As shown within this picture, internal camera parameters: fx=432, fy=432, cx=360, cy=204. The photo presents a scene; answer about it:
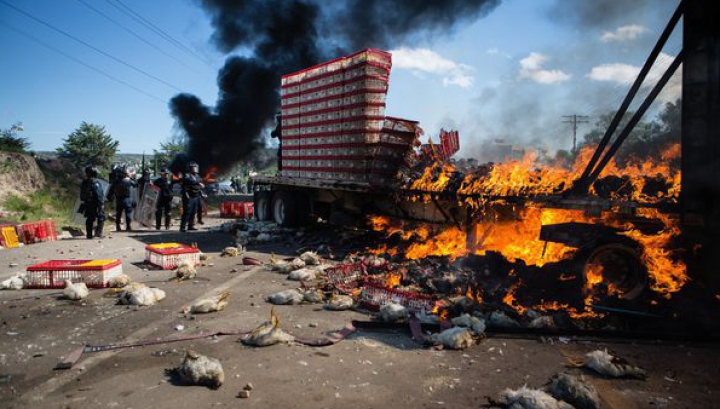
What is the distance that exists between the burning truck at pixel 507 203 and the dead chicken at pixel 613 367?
146 cm

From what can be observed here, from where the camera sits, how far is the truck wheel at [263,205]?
1419 centimetres

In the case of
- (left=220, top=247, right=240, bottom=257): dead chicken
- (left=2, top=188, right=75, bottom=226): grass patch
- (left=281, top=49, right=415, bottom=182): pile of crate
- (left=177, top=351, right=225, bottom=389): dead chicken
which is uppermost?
(left=281, top=49, right=415, bottom=182): pile of crate

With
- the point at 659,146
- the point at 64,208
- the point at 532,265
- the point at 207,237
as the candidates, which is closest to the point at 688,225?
the point at 532,265

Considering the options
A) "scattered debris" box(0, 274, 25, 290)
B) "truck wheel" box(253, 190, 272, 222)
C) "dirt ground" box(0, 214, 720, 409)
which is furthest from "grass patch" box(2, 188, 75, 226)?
"dirt ground" box(0, 214, 720, 409)

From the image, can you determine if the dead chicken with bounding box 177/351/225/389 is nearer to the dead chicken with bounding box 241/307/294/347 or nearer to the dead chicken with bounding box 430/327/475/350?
the dead chicken with bounding box 241/307/294/347

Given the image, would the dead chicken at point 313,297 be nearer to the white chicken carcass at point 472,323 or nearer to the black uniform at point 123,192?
the white chicken carcass at point 472,323

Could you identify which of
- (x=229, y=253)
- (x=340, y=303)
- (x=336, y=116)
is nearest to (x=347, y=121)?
(x=336, y=116)

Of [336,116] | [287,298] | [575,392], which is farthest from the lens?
[336,116]

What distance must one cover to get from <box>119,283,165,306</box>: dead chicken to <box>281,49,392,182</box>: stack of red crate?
5.20 metres

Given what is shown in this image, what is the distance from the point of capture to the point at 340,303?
5.43m

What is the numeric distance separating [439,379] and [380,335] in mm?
1092

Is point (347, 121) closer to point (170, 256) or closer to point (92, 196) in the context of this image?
point (170, 256)

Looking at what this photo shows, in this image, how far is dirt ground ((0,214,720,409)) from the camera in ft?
10.6

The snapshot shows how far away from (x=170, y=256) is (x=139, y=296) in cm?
249
